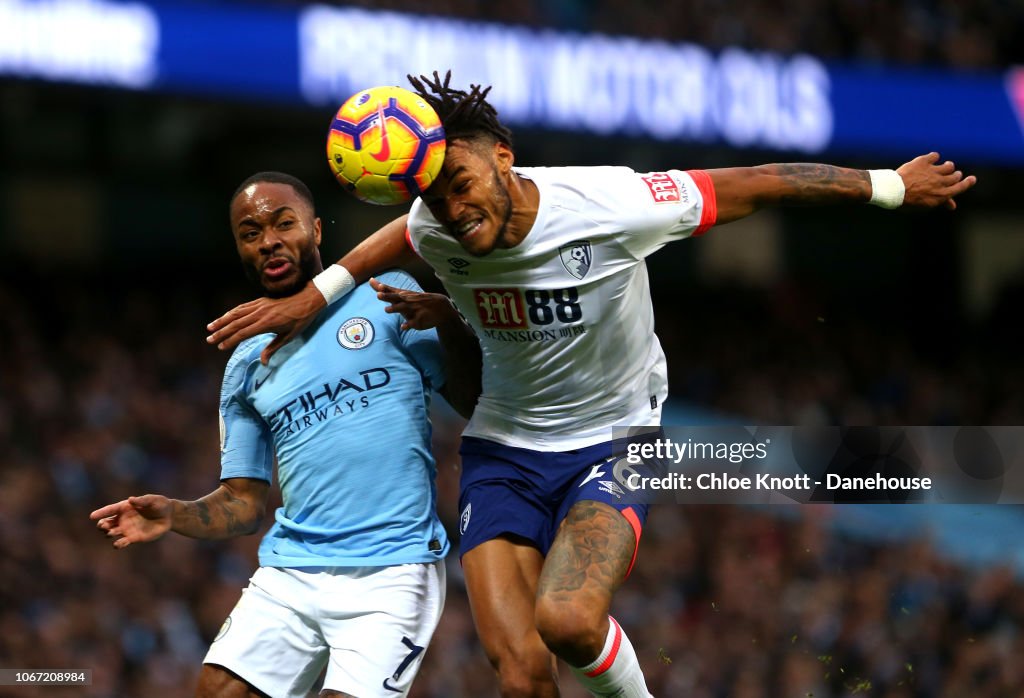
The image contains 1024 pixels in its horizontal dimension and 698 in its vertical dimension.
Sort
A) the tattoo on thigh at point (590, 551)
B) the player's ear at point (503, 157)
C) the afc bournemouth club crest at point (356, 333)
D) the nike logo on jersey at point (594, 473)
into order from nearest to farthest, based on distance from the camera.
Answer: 1. the tattoo on thigh at point (590, 551)
2. the player's ear at point (503, 157)
3. the nike logo on jersey at point (594, 473)
4. the afc bournemouth club crest at point (356, 333)

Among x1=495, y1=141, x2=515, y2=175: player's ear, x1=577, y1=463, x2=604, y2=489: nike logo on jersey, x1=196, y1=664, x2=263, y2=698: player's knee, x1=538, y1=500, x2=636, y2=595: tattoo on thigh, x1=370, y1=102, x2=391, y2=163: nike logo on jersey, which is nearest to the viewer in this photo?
x1=370, y1=102, x2=391, y2=163: nike logo on jersey

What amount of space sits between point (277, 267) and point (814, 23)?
13.1 meters

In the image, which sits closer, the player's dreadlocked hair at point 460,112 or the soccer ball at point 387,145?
the soccer ball at point 387,145

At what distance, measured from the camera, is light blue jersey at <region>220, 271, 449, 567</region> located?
495 cm

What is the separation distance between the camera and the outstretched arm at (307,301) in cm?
490

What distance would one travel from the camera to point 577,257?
484 cm

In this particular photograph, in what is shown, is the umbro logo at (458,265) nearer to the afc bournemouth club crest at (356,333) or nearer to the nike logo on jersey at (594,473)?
the afc bournemouth club crest at (356,333)

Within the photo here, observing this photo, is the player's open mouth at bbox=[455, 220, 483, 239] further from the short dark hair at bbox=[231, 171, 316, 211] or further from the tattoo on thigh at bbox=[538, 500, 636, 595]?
the tattoo on thigh at bbox=[538, 500, 636, 595]

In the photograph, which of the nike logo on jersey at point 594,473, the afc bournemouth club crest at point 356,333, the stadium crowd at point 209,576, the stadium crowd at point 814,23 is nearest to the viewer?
the nike logo on jersey at point 594,473

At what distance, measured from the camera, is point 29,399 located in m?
12.9

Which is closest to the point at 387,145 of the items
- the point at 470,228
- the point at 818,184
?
the point at 470,228

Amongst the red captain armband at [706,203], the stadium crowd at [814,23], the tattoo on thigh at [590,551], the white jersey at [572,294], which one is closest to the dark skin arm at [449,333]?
the white jersey at [572,294]

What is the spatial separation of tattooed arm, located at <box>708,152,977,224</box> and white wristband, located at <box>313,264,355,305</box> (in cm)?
134

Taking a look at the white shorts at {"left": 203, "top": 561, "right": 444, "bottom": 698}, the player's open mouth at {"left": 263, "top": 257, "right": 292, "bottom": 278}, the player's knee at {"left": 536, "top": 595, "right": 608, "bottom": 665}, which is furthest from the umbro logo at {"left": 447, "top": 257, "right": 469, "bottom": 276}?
the player's knee at {"left": 536, "top": 595, "right": 608, "bottom": 665}
